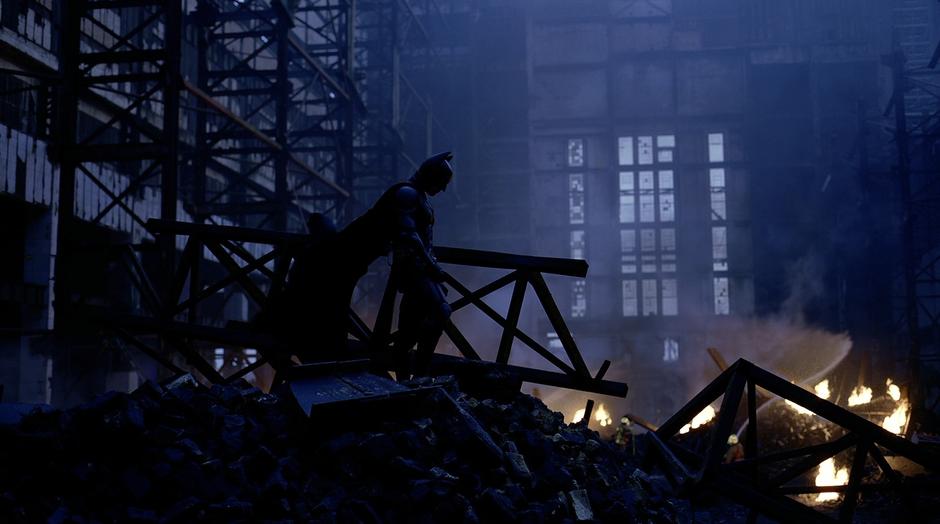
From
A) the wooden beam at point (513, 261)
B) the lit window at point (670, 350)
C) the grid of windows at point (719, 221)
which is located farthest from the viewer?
the grid of windows at point (719, 221)

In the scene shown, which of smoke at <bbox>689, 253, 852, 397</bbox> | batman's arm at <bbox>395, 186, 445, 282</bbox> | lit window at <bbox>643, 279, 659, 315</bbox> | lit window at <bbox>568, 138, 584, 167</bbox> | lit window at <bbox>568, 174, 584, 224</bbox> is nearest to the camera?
batman's arm at <bbox>395, 186, 445, 282</bbox>

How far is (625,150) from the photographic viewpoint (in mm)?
29484

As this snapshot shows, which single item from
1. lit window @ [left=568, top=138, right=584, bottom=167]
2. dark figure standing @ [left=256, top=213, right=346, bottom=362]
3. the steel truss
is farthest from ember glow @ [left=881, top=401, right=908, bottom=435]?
lit window @ [left=568, top=138, right=584, bottom=167]

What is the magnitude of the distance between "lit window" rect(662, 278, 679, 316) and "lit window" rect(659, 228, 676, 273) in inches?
18.0

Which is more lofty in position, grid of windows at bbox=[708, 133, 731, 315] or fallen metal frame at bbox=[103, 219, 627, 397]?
grid of windows at bbox=[708, 133, 731, 315]

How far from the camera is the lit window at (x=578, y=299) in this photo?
28734 mm

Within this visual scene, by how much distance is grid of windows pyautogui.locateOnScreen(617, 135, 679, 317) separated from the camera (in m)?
28.6

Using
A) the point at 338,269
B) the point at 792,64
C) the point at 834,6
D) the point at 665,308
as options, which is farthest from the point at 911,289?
the point at 338,269

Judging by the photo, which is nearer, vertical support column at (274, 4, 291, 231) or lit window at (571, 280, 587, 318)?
vertical support column at (274, 4, 291, 231)

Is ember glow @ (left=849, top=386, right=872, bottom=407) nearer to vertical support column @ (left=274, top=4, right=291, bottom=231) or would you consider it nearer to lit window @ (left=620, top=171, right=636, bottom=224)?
vertical support column @ (left=274, top=4, right=291, bottom=231)

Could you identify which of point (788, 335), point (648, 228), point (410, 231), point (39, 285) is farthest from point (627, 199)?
point (410, 231)

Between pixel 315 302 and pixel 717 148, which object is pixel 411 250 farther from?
pixel 717 148

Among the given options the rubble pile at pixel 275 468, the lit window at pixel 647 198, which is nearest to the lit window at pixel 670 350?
the lit window at pixel 647 198

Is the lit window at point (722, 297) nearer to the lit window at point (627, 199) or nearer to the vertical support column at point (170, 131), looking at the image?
the lit window at point (627, 199)
